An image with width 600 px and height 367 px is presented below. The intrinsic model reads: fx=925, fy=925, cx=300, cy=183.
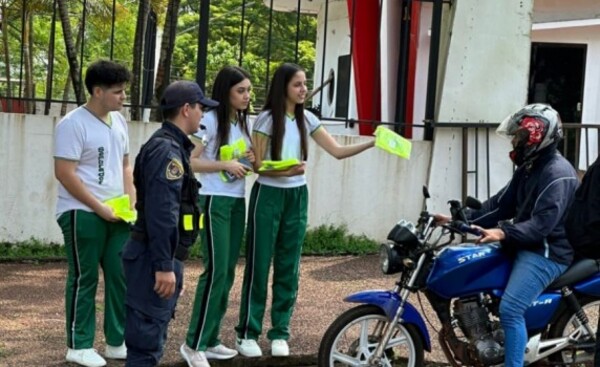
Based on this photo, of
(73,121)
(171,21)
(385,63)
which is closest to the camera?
(73,121)

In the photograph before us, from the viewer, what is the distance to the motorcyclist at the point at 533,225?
203 inches

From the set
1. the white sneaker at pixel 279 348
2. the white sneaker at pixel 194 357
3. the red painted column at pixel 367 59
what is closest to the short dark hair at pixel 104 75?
the white sneaker at pixel 194 357

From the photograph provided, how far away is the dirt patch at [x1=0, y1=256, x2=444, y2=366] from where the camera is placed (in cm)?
586

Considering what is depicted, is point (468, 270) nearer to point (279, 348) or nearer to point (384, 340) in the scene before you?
point (384, 340)

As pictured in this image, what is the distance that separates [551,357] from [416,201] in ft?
13.0

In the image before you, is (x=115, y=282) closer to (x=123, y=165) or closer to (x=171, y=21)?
(x=123, y=165)

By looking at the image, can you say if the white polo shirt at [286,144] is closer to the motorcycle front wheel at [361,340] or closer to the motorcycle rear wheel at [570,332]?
the motorcycle front wheel at [361,340]

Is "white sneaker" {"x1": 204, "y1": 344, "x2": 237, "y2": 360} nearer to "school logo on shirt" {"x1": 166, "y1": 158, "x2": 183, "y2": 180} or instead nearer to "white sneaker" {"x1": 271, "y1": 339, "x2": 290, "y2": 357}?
"white sneaker" {"x1": 271, "y1": 339, "x2": 290, "y2": 357}

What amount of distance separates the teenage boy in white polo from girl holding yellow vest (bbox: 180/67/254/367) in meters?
0.48

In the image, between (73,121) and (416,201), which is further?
(416,201)

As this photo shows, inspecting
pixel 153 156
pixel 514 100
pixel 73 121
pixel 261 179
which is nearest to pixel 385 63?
pixel 514 100

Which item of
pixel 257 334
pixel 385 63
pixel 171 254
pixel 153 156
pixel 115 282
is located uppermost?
pixel 385 63

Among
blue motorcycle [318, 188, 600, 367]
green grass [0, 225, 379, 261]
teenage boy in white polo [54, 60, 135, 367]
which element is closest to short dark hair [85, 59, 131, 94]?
teenage boy in white polo [54, 60, 135, 367]

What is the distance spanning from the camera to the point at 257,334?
5875 mm
